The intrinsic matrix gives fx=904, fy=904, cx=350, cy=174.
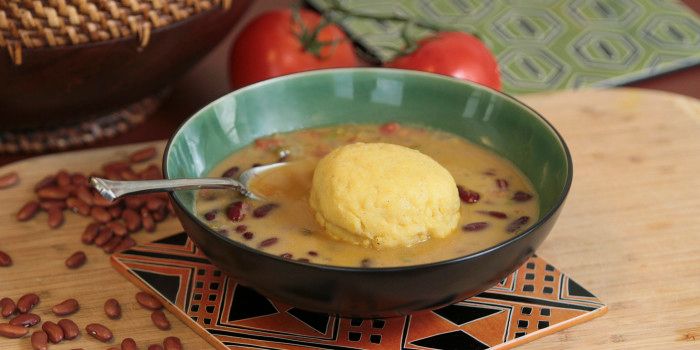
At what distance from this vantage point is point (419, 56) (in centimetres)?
249

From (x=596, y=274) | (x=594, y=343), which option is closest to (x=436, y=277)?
(x=594, y=343)

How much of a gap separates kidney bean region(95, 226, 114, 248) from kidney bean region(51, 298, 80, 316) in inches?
8.4

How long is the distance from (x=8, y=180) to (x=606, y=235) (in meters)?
1.37

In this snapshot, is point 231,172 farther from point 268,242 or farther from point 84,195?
point 84,195

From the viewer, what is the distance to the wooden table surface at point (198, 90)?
2516mm

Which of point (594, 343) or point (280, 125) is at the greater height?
point (280, 125)

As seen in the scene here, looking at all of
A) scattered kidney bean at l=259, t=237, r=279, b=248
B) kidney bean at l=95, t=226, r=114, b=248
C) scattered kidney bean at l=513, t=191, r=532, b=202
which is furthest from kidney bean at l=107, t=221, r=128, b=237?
scattered kidney bean at l=513, t=191, r=532, b=202

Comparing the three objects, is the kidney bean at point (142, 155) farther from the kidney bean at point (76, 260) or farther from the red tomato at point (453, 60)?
the red tomato at point (453, 60)

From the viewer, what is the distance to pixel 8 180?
6.99 ft

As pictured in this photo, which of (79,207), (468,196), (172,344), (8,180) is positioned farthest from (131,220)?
(468,196)

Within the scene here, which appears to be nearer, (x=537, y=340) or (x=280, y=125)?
(x=537, y=340)

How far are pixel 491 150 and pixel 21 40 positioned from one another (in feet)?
3.39

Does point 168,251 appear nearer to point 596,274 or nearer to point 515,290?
point 515,290

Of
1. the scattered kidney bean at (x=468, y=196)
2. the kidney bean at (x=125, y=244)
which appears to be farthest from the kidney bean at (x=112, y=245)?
the scattered kidney bean at (x=468, y=196)
